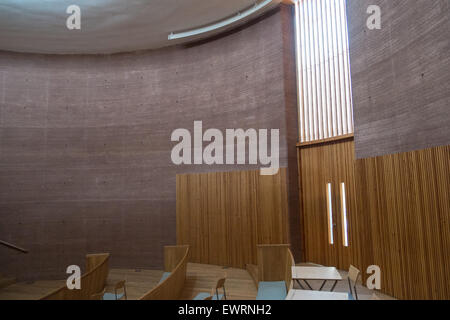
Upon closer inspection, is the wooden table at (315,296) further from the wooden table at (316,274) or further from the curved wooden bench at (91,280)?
the curved wooden bench at (91,280)

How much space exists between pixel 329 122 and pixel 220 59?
3909mm

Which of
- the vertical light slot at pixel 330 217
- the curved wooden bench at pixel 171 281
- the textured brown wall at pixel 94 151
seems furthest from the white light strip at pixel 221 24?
the curved wooden bench at pixel 171 281

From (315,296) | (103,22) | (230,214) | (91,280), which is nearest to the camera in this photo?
(315,296)

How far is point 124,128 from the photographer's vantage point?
11.8 m

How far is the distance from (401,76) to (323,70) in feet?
9.18

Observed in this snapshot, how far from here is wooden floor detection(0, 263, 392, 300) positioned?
22.8ft

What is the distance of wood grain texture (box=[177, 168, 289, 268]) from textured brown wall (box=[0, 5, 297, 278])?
0.78 metres

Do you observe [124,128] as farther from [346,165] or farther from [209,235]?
[346,165]

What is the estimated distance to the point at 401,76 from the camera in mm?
6152

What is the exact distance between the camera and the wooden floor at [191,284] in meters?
6.96

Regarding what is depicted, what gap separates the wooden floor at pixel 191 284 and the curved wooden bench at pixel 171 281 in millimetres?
483

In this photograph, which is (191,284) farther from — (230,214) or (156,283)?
(230,214)

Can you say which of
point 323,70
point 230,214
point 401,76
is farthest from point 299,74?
point 230,214
